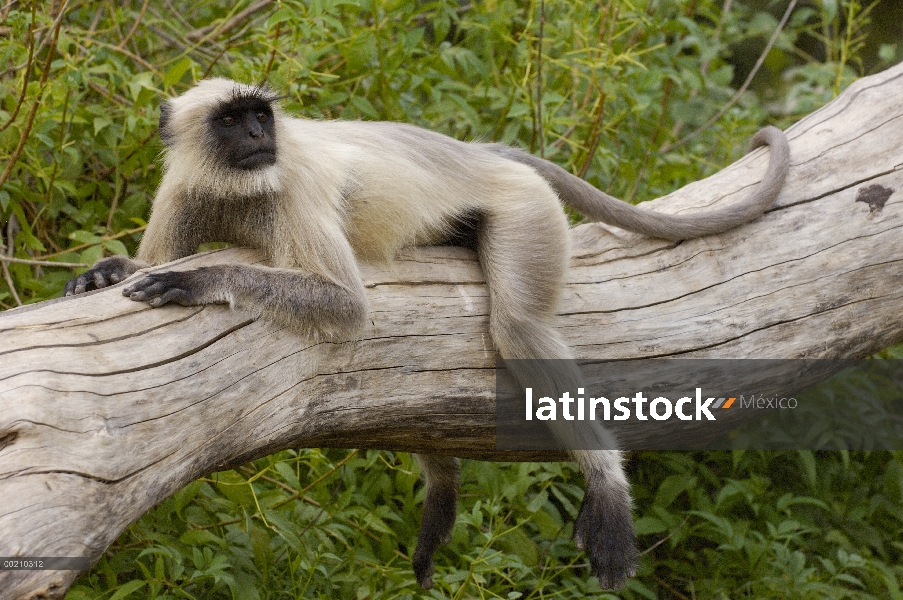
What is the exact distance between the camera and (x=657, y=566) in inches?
210

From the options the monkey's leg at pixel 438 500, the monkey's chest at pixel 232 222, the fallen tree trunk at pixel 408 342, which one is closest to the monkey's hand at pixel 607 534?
the fallen tree trunk at pixel 408 342

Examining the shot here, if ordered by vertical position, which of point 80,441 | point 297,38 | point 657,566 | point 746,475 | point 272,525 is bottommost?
point 657,566

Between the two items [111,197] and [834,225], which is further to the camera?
[111,197]

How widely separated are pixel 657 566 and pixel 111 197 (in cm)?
374

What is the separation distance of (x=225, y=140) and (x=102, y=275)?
70 centimetres

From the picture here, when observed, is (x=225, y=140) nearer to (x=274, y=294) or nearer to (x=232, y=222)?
(x=232, y=222)

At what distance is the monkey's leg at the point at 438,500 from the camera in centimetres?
433

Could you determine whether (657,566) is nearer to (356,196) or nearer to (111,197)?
(356,196)

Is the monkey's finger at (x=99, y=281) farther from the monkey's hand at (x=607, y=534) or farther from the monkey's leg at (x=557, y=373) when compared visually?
the monkey's hand at (x=607, y=534)

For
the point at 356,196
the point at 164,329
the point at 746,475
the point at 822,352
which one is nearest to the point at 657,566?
the point at 746,475

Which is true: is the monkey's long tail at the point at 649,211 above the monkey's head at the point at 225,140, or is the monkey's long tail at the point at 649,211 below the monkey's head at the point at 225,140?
below

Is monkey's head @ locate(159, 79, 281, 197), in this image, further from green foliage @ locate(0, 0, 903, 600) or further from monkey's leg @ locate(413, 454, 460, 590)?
monkey's leg @ locate(413, 454, 460, 590)

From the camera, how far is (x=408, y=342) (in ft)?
11.7

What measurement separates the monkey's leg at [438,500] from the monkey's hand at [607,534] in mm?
819
